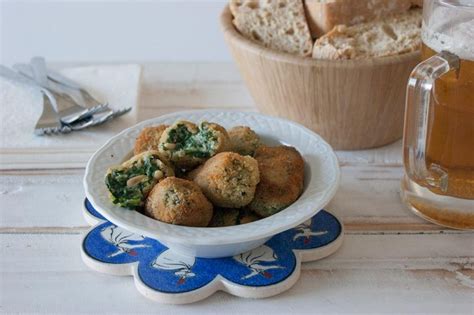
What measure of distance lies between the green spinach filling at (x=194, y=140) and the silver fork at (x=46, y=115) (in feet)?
1.29

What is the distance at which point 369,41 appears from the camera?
130 centimetres

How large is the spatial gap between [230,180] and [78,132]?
52cm

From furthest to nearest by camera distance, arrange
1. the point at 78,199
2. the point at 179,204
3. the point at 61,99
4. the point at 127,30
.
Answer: the point at 127,30 < the point at 61,99 < the point at 78,199 < the point at 179,204

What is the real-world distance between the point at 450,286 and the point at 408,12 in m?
0.60

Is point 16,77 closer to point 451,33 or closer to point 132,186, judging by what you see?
point 132,186

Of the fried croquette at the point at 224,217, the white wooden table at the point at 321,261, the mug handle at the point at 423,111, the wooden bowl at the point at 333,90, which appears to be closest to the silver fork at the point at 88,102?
the white wooden table at the point at 321,261

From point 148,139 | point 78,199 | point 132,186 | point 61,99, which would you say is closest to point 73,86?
point 61,99

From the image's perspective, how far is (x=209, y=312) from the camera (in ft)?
3.11

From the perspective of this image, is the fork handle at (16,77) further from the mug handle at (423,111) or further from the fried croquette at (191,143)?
the mug handle at (423,111)

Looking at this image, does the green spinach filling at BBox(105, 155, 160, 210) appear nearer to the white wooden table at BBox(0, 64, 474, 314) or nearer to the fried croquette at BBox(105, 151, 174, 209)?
the fried croquette at BBox(105, 151, 174, 209)

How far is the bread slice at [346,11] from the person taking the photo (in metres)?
1.31

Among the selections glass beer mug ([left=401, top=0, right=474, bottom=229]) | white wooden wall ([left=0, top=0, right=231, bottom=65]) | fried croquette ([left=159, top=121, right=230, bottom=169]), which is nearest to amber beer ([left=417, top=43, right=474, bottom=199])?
glass beer mug ([left=401, top=0, right=474, bottom=229])

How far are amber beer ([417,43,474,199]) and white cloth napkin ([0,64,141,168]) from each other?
61 cm

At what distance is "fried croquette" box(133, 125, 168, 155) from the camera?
3.57 ft
